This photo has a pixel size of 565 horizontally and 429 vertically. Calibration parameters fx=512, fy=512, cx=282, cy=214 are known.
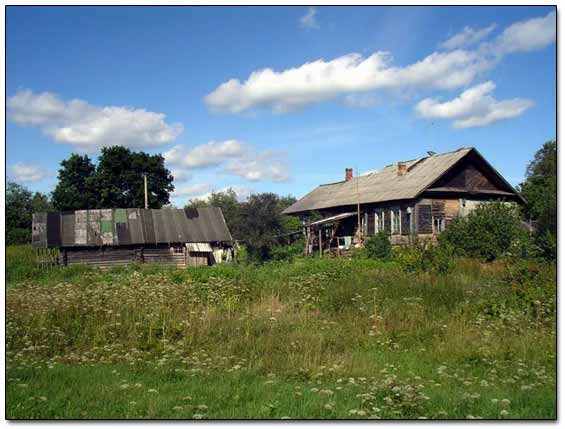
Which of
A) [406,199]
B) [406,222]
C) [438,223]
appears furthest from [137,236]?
[438,223]

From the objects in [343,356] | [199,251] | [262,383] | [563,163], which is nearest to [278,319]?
[343,356]

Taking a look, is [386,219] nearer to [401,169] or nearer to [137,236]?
[401,169]

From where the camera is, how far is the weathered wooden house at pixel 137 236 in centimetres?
1677

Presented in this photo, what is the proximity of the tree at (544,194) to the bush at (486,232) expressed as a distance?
1532mm

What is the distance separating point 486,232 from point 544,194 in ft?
9.98

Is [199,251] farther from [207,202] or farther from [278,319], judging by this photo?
[207,202]

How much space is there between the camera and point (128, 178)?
71.2 ft

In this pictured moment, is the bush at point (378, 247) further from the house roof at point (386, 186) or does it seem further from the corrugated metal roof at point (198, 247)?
the corrugated metal roof at point (198, 247)

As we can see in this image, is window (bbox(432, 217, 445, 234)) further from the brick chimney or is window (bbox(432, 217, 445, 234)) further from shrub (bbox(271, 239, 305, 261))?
shrub (bbox(271, 239, 305, 261))

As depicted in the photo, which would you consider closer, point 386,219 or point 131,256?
point 131,256

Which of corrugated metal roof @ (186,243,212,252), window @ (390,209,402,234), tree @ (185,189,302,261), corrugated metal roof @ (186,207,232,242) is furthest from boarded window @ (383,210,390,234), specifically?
corrugated metal roof @ (186,243,212,252)

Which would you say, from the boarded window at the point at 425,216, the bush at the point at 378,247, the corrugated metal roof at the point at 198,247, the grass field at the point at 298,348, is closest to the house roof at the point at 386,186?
the boarded window at the point at 425,216

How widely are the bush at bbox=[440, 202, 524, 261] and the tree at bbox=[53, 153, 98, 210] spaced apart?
14.6m

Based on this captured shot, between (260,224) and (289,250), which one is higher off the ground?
(260,224)
